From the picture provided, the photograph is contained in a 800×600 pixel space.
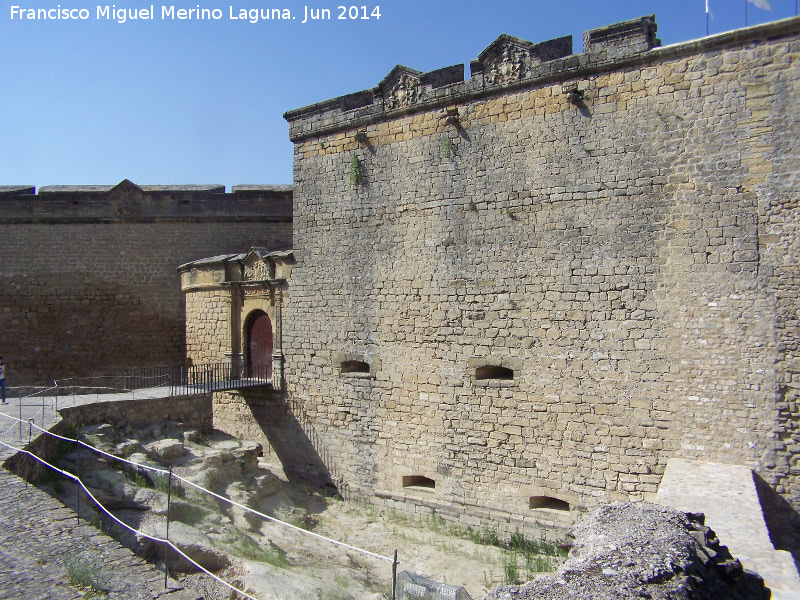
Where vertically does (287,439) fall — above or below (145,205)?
below

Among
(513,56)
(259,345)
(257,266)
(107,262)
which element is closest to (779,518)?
(513,56)

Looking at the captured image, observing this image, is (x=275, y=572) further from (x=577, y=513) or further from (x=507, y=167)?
(x=507, y=167)

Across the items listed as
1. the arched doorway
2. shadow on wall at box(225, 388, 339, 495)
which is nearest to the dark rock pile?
shadow on wall at box(225, 388, 339, 495)

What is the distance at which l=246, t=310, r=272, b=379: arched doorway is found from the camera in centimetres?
1368

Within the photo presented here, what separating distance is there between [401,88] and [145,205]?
8549 millimetres

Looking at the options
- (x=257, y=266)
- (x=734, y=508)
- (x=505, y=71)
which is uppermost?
(x=505, y=71)

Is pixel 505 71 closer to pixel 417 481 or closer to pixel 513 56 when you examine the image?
pixel 513 56

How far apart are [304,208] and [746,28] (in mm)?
7796

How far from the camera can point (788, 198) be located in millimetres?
7926

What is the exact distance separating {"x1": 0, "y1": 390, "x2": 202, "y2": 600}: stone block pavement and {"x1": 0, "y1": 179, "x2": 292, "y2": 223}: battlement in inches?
419

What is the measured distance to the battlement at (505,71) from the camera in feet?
29.0

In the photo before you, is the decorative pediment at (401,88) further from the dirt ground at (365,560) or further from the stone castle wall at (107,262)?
the dirt ground at (365,560)

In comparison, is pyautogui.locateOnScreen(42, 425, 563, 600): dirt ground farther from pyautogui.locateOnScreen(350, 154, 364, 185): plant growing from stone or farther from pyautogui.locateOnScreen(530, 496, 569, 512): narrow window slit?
pyautogui.locateOnScreen(350, 154, 364, 185): plant growing from stone

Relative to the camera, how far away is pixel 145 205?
54.3 feet
